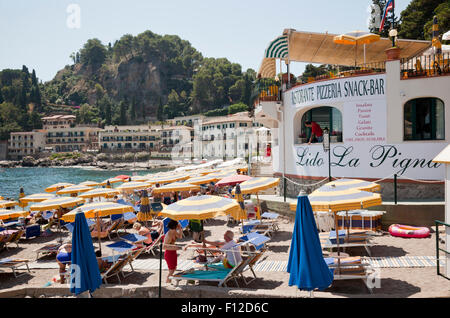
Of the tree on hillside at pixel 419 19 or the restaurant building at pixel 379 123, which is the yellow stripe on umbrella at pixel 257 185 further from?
the tree on hillside at pixel 419 19

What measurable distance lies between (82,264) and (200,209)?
2.47 metres

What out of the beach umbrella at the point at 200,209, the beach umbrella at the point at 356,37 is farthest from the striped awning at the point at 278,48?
the beach umbrella at the point at 200,209

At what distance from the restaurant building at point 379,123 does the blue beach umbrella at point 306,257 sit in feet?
23.4

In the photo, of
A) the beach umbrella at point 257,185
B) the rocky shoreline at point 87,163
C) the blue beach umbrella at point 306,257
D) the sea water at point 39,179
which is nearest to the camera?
the blue beach umbrella at point 306,257

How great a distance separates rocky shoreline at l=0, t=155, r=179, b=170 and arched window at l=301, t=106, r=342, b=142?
93546 millimetres

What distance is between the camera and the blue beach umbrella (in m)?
5.69

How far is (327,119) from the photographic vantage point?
15672 millimetres

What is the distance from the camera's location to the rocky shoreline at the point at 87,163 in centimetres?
11012

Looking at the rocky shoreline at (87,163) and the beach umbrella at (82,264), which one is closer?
the beach umbrella at (82,264)

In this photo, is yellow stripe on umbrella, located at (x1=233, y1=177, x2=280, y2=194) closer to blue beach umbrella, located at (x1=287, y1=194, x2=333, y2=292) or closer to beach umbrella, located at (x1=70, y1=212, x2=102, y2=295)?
blue beach umbrella, located at (x1=287, y1=194, x2=333, y2=292)

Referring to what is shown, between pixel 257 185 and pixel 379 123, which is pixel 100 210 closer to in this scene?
pixel 257 185

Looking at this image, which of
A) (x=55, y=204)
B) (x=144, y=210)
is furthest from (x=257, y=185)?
(x=55, y=204)

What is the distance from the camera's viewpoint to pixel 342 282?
717cm
